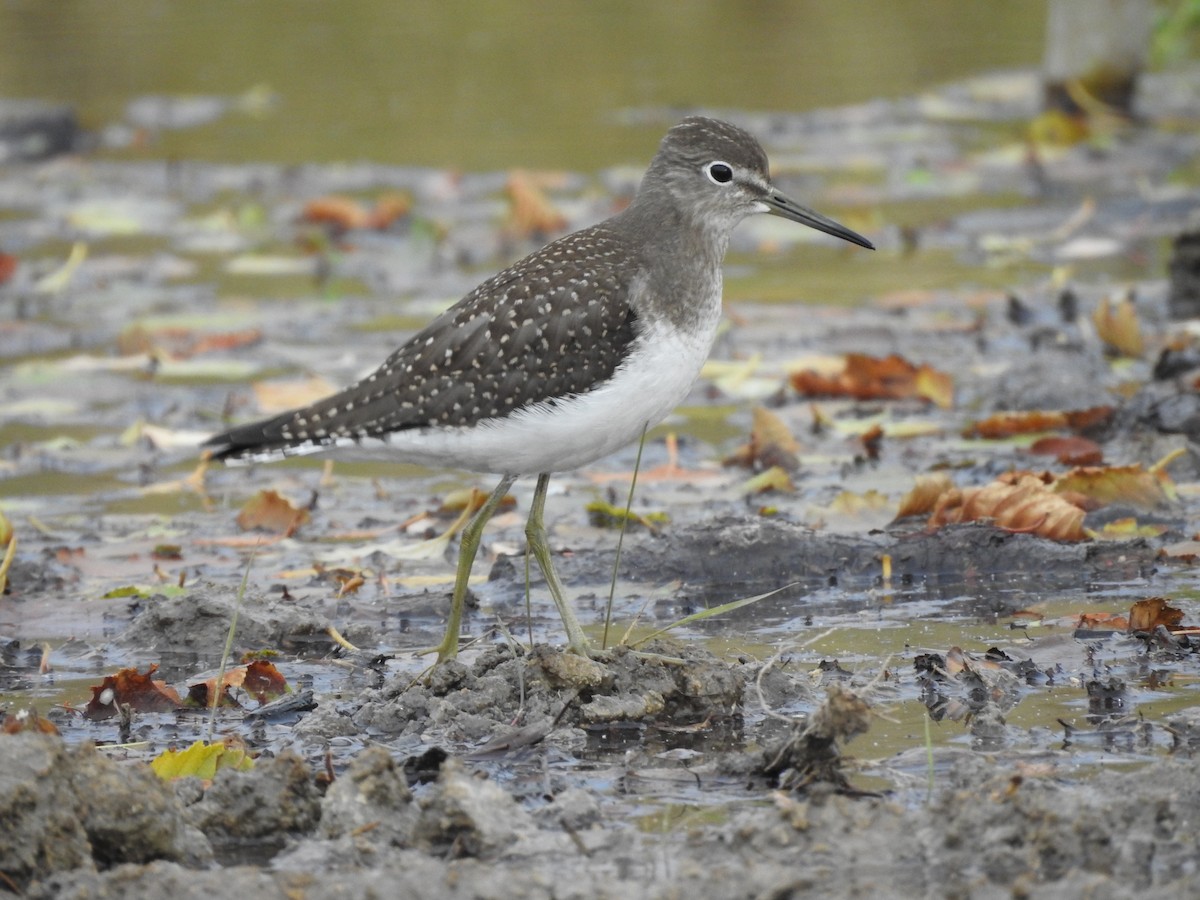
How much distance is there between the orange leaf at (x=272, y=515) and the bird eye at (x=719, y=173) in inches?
89.7

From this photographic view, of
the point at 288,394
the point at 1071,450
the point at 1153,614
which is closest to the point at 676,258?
the point at 1153,614

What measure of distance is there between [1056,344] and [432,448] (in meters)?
4.59

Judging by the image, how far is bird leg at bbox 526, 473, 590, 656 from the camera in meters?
5.31

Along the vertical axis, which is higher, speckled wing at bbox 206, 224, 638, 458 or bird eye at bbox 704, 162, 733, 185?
bird eye at bbox 704, 162, 733, 185

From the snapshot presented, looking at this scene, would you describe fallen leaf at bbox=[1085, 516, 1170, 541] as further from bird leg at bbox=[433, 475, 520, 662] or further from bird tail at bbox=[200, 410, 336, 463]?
bird tail at bbox=[200, 410, 336, 463]

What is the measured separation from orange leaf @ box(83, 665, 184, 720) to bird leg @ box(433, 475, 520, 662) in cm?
84

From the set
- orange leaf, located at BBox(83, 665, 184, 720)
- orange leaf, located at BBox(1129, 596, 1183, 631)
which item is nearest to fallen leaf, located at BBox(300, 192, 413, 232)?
orange leaf, located at BBox(83, 665, 184, 720)

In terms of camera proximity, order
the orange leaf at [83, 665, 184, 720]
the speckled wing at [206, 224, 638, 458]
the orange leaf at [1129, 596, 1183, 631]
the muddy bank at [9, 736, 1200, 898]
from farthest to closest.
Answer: the speckled wing at [206, 224, 638, 458], the orange leaf at [1129, 596, 1183, 631], the orange leaf at [83, 665, 184, 720], the muddy bank at [9, 736, 1200, 898]

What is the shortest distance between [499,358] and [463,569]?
27.5 inches

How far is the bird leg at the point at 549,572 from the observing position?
5.31 metres

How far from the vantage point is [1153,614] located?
5.28 m

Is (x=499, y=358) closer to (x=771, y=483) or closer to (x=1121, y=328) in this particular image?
(x=771, y=483)

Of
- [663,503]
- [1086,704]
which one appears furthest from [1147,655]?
[663,503]

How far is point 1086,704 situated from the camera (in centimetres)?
479
